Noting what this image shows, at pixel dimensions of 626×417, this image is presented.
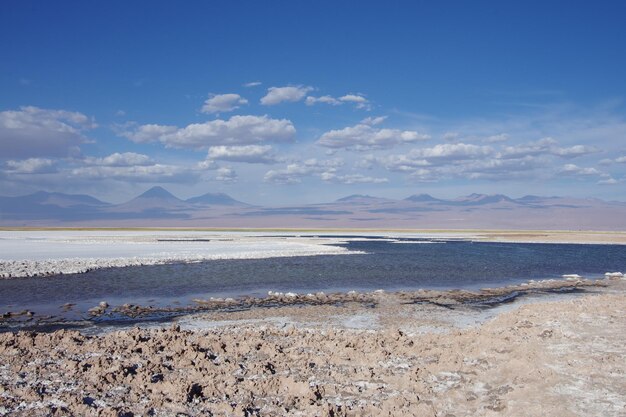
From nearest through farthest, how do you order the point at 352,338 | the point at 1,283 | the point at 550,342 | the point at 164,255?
the point at 550,342 < the point at 352,338 < the point at 1,283 < the point at 164,255

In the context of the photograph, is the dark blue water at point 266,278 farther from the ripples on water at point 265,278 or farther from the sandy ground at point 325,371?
the sandy ground at point 325,371

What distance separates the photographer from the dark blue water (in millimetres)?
21844

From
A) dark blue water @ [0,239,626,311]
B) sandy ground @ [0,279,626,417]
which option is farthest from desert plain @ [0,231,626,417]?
dark blue water @ [0,239,626,311]

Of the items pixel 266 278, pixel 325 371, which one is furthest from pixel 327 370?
pixel 266 278

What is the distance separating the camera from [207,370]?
9.89 metres

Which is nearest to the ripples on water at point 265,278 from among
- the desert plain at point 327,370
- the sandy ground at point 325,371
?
the desert plain at point 327,370

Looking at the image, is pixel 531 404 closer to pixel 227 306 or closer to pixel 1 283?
pixel 227 306

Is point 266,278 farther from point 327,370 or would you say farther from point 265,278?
point 327,370

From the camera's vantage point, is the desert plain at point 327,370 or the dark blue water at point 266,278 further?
the dark blue water at point 266,278

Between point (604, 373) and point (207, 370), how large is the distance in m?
7.32

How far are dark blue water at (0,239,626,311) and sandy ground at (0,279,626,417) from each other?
30.1 feet

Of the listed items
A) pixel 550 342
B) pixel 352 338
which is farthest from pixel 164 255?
pixel 550 342

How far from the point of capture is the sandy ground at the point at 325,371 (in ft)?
26.7

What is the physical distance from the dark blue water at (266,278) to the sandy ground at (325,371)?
919 cm
